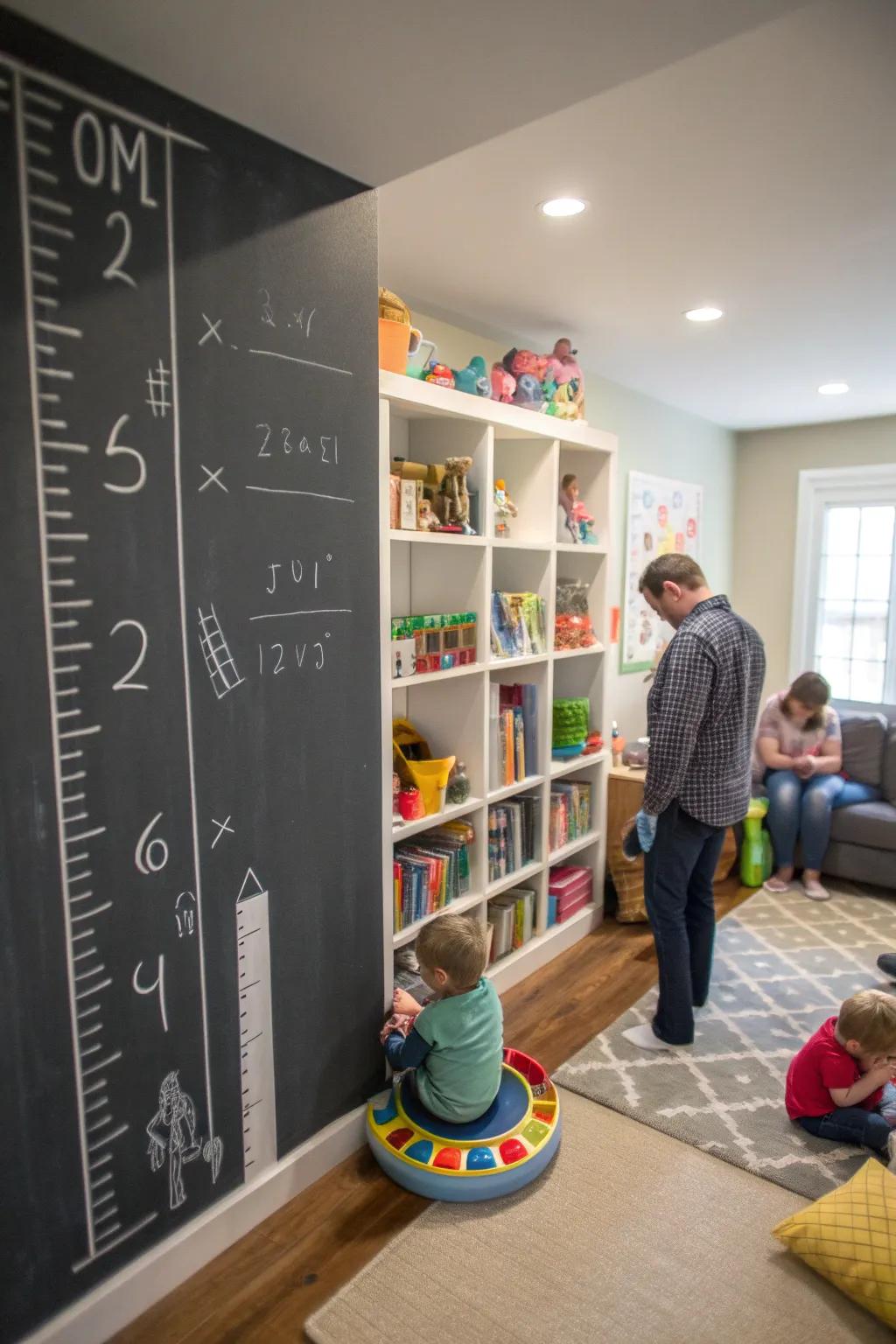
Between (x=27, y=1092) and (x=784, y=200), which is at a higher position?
(x=784, y=200)

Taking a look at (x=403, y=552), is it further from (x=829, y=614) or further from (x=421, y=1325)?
(x=829, y=614)

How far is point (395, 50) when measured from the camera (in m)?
1.30

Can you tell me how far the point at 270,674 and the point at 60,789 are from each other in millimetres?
490

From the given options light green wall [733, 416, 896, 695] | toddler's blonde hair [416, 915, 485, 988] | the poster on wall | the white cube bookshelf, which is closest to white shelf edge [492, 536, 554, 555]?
the white cube bookshelf

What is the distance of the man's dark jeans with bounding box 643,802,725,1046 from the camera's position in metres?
2.42

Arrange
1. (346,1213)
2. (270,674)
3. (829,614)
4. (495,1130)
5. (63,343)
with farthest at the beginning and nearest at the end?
(829,614) → (495,1130) → (346,1213) → (270,674) → (63,343)

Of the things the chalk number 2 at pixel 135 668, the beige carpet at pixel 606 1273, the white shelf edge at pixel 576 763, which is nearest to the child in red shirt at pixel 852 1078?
the beige carpet at pixel 606 1273

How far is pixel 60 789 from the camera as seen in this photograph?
1.39m

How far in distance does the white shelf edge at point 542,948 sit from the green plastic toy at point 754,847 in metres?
0.87

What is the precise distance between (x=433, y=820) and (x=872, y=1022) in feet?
4.11

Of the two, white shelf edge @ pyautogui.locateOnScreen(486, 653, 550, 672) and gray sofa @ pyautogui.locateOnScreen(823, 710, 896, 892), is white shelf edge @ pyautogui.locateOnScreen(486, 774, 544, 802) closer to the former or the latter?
white shelf edge @ pyautogui.locateOnScreen(486, 653, 550, 672)

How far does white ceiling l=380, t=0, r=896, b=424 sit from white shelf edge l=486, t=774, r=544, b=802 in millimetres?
1688

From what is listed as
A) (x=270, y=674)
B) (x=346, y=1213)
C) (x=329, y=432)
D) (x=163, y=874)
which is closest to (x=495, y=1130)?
(x=346, y=1213)

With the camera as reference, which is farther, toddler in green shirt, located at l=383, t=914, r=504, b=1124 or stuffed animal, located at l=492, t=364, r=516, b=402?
stuffed animal, located at l=492, t=364, r=516, b=402
